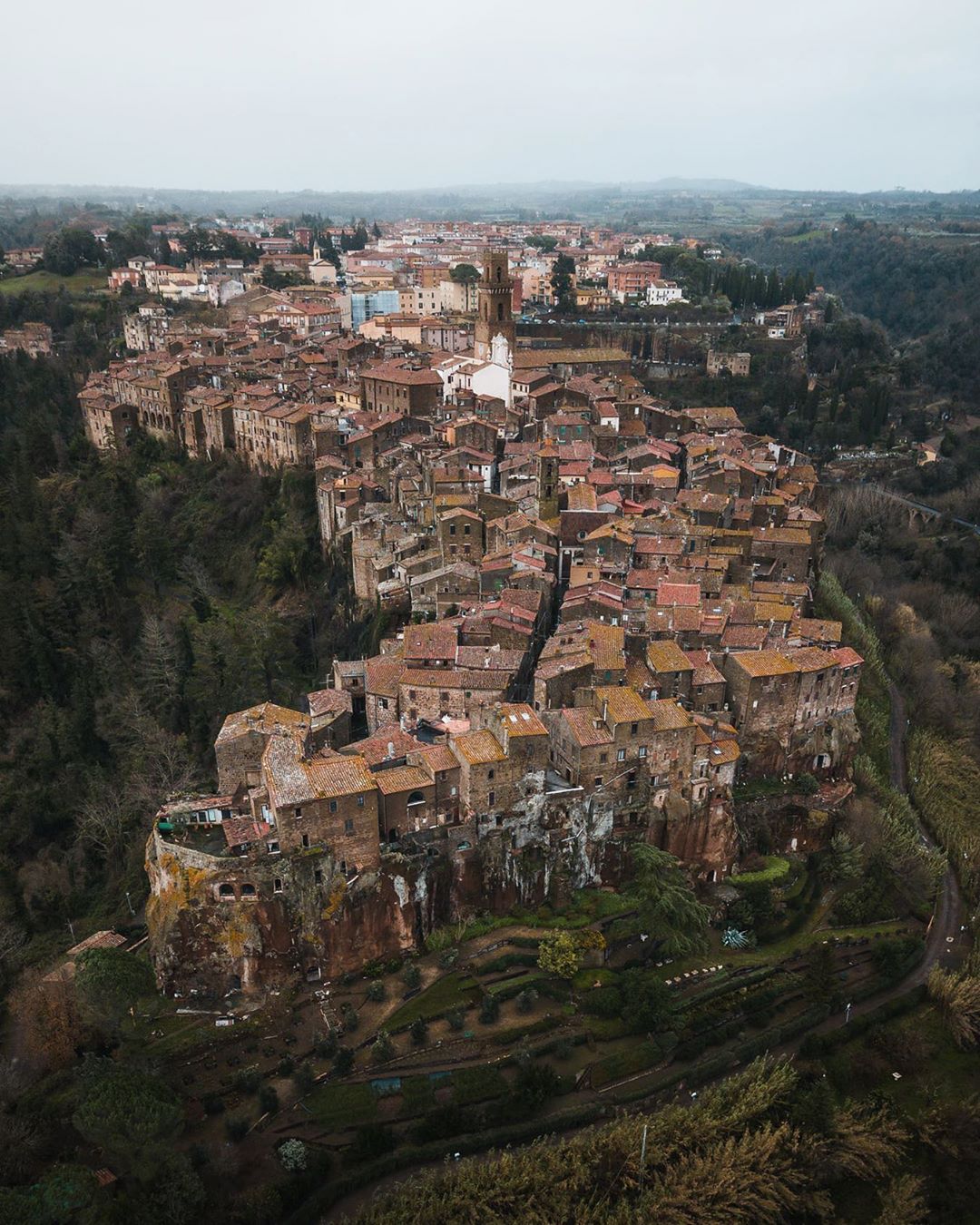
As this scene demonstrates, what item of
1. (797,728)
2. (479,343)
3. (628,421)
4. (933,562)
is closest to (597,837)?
(797,728)

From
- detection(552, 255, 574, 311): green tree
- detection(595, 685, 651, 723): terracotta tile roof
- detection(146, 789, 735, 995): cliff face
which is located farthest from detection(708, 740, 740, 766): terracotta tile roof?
detection(552, 255, 574, 311): green tree

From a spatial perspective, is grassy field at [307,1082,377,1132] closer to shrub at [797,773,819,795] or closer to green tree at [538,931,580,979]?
green tree at [538,931,580,979]

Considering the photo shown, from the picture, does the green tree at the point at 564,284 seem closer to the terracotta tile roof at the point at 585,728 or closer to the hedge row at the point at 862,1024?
the terracotta tile roof at the point at 585,728

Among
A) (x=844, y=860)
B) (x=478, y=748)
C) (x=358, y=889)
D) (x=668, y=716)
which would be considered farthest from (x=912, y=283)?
(x=358, y=889)

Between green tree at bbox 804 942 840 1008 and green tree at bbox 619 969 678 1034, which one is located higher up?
green tree at bbox 619 969 678 1034

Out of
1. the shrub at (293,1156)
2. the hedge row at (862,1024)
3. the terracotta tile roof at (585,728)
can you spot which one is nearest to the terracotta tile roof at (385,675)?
the terracotta tile roof at (585,728)
